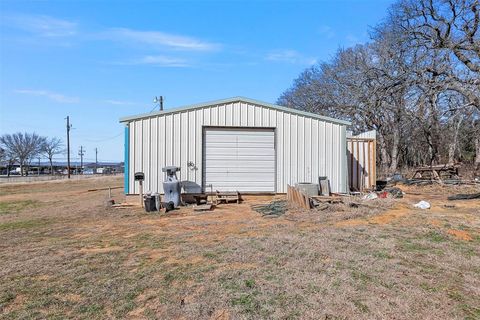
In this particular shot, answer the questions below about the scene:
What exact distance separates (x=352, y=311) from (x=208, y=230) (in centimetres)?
391

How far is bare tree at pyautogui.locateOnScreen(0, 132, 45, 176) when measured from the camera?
2514 inches

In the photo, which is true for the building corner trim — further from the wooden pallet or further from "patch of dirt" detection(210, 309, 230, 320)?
"patch of dirt" detection(210, 309, 230, 320)

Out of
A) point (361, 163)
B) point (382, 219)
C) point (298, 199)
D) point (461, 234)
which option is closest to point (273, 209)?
point (298, 199)

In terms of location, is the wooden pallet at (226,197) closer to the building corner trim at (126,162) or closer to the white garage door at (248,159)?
the white garage door at (248,159)

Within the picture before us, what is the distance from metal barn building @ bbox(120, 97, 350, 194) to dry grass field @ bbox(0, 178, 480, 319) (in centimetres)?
415

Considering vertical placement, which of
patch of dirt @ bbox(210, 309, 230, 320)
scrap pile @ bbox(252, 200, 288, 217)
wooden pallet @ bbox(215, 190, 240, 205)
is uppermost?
wooden pallet @ bbox(215, 190, 240, 205)

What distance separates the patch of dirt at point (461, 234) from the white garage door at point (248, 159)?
20.5 feet

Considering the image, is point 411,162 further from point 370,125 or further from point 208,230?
point 208,230

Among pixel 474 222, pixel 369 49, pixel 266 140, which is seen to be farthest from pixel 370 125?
pixel 474 222

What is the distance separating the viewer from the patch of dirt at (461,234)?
546cm

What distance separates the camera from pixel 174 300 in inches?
132

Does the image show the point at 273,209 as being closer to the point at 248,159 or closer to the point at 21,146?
the point at 248,159

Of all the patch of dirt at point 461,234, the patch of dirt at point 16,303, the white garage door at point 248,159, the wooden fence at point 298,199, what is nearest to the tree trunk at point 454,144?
the white garage door at point 248,159

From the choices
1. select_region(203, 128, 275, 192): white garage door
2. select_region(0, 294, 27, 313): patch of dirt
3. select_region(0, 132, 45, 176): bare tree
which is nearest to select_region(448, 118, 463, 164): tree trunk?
select_region(203, 128, 275, 192): white garage door
